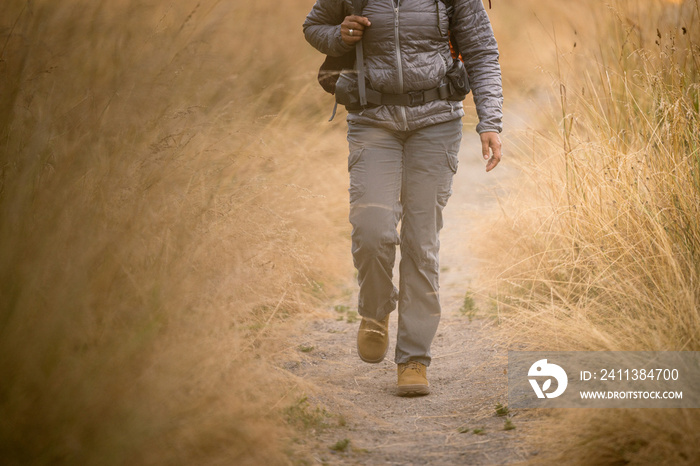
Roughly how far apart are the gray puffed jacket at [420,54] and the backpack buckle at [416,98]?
0.02m

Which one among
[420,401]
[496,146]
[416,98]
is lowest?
[420,401]

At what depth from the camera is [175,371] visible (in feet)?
7.63

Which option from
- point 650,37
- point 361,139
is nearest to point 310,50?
point 361,139

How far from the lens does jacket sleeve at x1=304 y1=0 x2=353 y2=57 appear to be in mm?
3410

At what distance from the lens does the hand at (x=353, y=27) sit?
327 cm

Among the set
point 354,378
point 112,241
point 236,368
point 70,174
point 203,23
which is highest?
point 203,23

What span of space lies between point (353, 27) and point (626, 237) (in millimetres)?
1679

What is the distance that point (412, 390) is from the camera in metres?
3.47

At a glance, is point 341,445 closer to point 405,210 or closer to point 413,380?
point 413,380

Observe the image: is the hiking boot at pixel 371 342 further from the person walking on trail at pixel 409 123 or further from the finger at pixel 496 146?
the finger at pixel 496 146

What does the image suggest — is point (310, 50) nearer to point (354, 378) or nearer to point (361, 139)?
point (361, 139)

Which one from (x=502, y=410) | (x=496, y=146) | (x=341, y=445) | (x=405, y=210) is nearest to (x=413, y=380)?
(x=502, y=410)

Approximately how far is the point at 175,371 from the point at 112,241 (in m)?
0.48

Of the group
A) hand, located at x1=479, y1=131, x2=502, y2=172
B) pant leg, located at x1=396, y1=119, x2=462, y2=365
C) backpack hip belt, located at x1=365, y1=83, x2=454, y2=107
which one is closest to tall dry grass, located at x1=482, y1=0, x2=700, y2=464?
pant leg, located at x1=396, y1=119, x2=462, y2=365
